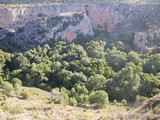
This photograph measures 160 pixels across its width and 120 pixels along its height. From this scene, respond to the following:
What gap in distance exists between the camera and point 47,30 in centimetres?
12312

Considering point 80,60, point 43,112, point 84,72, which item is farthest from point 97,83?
point 43,112

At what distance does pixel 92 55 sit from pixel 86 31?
76.7 feet

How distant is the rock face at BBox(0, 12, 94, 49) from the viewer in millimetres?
121450

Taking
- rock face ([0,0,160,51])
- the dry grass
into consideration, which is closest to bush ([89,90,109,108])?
the dry grass

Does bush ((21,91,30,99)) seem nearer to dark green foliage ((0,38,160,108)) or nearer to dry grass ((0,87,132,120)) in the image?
dark green foliage ((0,38,160,108))

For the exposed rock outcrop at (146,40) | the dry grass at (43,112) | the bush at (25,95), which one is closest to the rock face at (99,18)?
the exposed rock outcrop at (146,40)

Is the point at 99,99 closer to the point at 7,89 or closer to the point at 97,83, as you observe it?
the point at 97,83

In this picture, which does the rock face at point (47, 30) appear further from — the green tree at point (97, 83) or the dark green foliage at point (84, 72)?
the green tree at point (97, 83)

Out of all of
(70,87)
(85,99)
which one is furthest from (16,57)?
(85,99)

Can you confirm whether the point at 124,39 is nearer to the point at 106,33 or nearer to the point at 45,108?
the point at 106,33

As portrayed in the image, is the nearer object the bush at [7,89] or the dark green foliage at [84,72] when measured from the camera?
the bush at [7,89]

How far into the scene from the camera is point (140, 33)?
399 ft

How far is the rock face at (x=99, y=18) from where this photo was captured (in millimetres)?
126062

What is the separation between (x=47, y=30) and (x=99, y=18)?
89.3 feet
